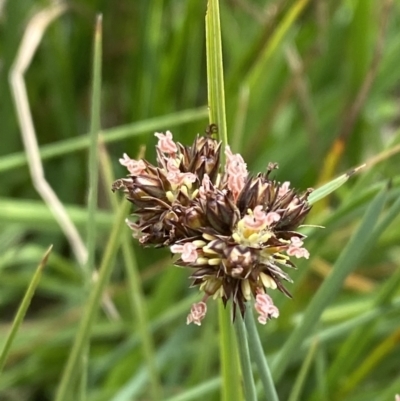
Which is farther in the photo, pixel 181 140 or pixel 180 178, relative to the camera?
pixel 181 140

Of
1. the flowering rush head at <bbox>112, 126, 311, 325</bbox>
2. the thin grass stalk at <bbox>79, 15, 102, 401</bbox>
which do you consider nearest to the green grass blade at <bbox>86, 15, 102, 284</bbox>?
the thin grass stalk at <bbox>79, 15, 102, 401</bbox>

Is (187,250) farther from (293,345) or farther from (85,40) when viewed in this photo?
(85,40)

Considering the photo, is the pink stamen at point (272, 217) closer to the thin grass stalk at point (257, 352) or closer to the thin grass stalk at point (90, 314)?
the thin grass stalk at point (257, 352)

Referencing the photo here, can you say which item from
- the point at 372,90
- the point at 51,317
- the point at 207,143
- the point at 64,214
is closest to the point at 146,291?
the point at 51,317

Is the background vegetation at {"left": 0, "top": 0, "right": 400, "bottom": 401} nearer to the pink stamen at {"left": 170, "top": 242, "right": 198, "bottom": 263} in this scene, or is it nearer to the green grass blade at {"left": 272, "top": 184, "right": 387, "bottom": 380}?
the green grass blade at {"left": 272, "top": 184, "right": 387, "bottom": 380}

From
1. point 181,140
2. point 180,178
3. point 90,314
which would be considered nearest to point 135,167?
point 180,178

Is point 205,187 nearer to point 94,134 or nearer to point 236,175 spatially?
point 236,175
